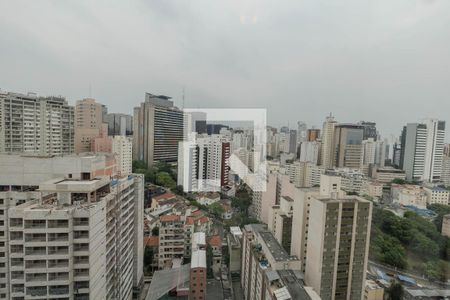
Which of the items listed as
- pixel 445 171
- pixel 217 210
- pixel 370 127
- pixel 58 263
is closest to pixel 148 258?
pixel 217 210

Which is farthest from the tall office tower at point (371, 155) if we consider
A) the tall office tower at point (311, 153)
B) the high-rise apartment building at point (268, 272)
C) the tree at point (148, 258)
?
the tree at point (148, 258)

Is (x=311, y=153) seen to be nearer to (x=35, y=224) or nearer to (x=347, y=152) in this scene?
(x=347, y=152)

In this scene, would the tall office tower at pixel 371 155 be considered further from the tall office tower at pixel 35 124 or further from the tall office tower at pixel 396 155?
the tall office tower at pixel 35 124

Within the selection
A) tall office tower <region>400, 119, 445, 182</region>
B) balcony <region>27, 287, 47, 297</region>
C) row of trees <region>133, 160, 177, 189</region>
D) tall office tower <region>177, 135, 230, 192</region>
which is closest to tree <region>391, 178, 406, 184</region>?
tall office tower <region>400, 119, 445, 182</region>

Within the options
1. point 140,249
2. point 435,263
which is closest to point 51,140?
point 140,249

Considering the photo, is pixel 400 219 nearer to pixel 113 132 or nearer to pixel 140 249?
pixel 140 249

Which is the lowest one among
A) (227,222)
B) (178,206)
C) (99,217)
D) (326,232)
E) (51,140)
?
(227,222)
